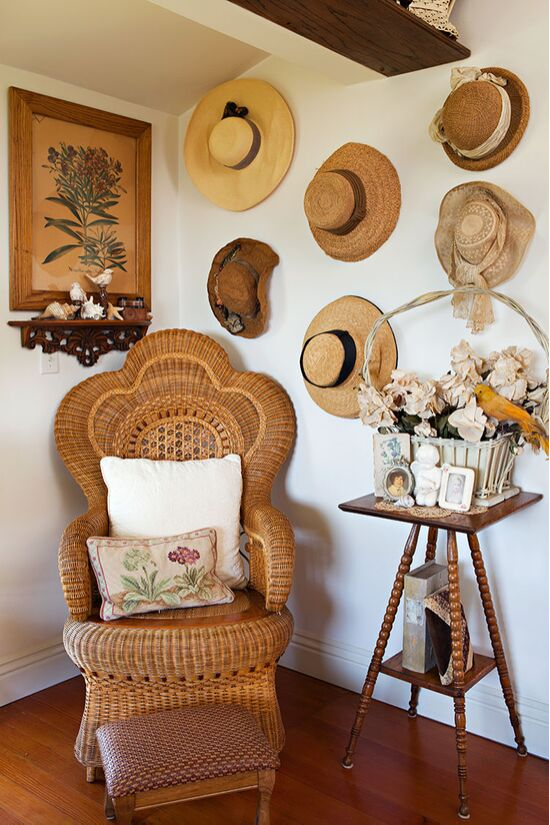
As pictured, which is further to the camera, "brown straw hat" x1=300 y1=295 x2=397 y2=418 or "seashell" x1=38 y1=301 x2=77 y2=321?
"seashell" x1=38 y1=301 x2=77 y2=321

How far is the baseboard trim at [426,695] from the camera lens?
2.37m

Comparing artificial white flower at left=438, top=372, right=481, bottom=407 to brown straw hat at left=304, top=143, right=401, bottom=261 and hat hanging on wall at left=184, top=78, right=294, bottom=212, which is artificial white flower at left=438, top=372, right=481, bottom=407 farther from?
hat hanging on wall at left=184, top=78, right=294, bottom=212

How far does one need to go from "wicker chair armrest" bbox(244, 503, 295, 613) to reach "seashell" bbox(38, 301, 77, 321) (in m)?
0.93

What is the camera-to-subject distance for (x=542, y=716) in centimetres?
234

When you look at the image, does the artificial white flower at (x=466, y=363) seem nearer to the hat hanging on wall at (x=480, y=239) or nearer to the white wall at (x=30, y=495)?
the hat hanging on wall at (x=480, y=239)

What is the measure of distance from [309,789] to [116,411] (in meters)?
1.38

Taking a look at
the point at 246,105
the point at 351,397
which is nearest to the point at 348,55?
the point at 246,105

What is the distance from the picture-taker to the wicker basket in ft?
7.11

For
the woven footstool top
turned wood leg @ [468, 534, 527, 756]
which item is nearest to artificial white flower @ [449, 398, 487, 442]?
turned wood leg @ [468, 534, 527, 756]

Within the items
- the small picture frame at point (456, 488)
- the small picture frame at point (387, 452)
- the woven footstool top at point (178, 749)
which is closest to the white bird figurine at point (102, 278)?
the small picture frame at point (387, 452)

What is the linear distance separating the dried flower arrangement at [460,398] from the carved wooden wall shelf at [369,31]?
859 mm

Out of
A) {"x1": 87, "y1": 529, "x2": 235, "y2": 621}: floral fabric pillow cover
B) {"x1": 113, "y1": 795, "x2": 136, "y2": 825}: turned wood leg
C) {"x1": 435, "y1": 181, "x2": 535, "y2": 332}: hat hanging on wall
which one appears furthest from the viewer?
{"x1": 87, "y1": 529, "x2": 235, "y2": 621}: floral fabric pillow cover

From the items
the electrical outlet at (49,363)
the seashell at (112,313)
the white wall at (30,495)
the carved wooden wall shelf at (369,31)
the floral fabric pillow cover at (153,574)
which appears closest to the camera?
the carved wooden wall shelf at (369,31)

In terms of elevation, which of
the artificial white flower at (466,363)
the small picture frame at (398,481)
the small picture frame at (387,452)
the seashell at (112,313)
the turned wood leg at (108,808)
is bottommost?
the turned wood leg at (108,808)
